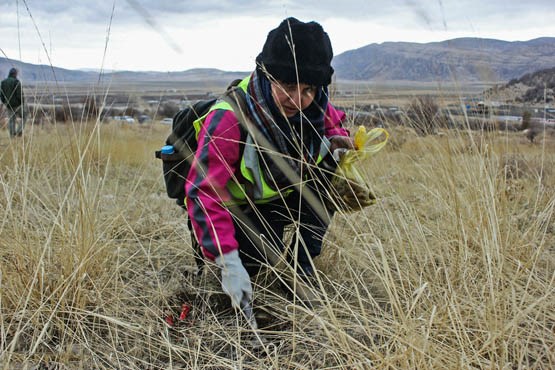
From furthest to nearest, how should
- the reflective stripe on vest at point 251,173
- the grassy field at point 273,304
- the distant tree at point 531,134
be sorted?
the distant tree at point 531,134 → the reflective stripe on vest at point 251,173 → the grassy field at point 273,304

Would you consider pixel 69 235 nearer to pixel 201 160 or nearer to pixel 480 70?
pixel 201 160

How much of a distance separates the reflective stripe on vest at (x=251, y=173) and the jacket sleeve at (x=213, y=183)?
0.04 meters

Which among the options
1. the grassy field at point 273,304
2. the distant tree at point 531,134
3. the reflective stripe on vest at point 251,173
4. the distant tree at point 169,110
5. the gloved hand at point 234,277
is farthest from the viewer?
the distant tree at point 169,110

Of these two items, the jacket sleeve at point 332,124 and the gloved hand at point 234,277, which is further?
the jacket sleeve at point 332,124

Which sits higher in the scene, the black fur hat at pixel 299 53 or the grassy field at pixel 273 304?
the black fur hat at pixel 299 53

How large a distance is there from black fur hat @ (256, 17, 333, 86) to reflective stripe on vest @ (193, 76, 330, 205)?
0.17 meters

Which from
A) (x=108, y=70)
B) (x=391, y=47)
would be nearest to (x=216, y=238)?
(x=108, y=70)

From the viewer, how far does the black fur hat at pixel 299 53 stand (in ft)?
5.12

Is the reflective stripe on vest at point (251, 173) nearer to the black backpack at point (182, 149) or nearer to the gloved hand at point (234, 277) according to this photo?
the black backpack at point (182, 149)

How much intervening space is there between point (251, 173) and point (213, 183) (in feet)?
0.47

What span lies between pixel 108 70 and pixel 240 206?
0.65m

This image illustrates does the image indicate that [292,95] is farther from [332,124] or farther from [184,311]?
[184,311]

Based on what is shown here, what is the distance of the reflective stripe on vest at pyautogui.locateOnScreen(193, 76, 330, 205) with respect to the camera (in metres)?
1.62

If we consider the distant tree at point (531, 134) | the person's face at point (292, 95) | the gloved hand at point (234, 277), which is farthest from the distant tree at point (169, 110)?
the gloved hand at point (234, 277)
